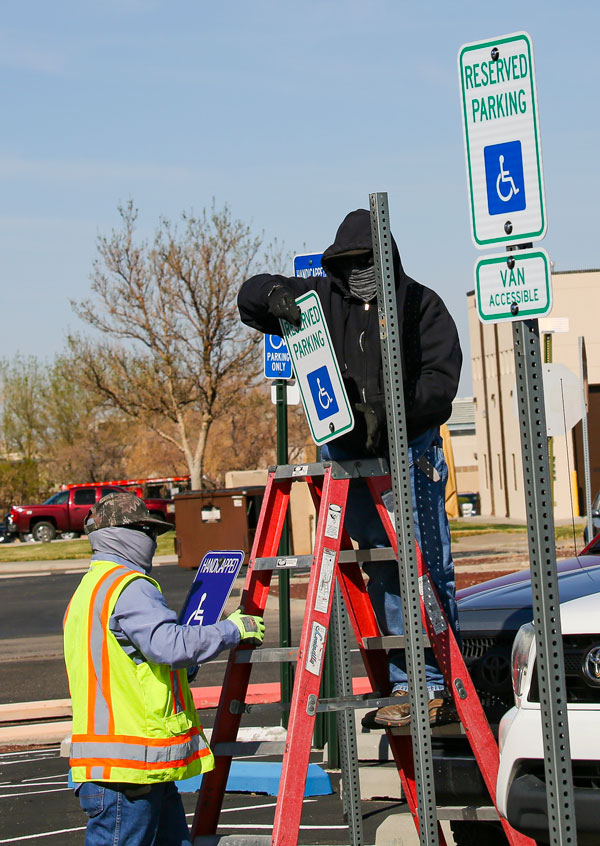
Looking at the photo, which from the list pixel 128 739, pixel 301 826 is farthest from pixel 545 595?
pixel 301 826

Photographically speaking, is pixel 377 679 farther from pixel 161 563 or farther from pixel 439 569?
pixel 161 563

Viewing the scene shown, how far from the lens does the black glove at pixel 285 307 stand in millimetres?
4254

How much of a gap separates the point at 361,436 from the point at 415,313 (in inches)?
19.9

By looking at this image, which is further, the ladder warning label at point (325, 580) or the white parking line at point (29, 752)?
the white parking line at point (29, 752)

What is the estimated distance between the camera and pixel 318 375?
13.7ft

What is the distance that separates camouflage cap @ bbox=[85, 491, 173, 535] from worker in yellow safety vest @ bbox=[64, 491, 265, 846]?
6.8 inches

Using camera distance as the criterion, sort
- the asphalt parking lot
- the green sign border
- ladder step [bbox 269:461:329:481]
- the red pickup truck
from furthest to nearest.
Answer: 1. the red pickup truck
2. the asphalt parking lot
3. ladder step [bbox 269:461:329:481]
4. the green sign border

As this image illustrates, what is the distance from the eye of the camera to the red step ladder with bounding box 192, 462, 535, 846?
3891 mm

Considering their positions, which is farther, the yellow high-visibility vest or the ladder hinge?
the ladder hinge

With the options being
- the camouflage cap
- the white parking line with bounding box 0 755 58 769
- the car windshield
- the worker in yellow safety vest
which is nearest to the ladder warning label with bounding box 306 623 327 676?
the worker in yellow safety vest

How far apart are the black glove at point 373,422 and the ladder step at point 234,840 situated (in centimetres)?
138

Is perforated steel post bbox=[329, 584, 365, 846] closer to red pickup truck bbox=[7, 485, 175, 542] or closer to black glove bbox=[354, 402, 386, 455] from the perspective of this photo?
black glove bbox=[354, 402, 386, 455]

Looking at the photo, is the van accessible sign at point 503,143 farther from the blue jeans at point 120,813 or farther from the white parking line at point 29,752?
the white parking line at point 29,752

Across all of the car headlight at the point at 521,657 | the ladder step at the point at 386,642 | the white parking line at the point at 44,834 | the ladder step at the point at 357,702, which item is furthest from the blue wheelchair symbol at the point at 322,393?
the white parking line at the point at 44,834
